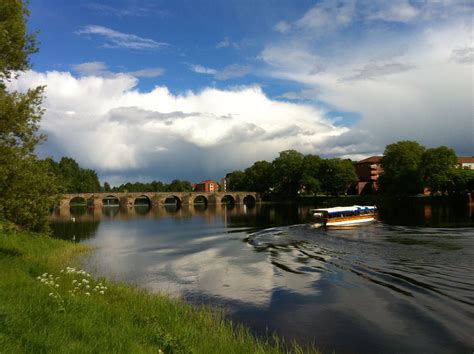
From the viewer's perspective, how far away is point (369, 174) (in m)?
190

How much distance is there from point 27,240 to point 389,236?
1495 inches

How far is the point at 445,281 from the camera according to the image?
80.8 ft

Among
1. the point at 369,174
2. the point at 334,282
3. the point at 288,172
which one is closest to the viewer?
the point at 334,282

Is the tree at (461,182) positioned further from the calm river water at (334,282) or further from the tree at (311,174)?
the calm river water at (334,282)

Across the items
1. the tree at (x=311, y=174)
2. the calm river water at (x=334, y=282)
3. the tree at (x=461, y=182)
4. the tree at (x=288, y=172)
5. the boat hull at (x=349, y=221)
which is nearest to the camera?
the calm river water at (x=334, y=282)

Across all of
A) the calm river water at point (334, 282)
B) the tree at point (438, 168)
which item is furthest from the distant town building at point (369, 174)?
the calm river water at point (334, 282)

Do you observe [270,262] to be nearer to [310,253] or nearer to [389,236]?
[310,253]

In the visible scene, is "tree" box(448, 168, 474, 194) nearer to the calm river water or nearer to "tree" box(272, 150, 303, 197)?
"tree" box(272, 150, 303, 197)

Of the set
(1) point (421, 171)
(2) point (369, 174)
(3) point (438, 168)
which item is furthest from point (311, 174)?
(3) point (438, 168)

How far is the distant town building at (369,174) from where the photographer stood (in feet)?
562

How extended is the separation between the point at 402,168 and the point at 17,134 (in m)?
124

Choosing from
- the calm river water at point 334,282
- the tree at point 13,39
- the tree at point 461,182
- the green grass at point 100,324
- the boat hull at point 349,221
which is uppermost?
the tree at point 13,39

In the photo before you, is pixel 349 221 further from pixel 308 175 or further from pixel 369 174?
pixel 369 174

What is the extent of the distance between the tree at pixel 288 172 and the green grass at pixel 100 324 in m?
157
